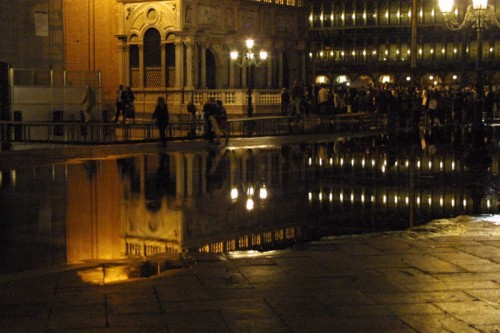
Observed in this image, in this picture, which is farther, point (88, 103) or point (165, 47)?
point (165, 47)

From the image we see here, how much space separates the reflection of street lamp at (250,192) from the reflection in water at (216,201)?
0.08 feet

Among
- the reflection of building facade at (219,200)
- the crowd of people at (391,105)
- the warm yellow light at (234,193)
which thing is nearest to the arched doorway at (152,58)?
the crowd of people at (391,105)

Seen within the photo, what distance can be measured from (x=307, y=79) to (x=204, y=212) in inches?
1808

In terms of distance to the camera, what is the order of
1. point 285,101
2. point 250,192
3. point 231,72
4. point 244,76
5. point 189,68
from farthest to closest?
point 244,76
point 231,72
point 189,68
point 285,101
point 250,192

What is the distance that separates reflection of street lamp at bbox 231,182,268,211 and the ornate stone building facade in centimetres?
2897

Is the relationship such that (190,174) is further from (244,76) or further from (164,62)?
(244,76)

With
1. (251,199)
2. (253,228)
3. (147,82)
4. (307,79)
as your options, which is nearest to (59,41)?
(147,82)

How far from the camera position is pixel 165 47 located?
46.8 meters

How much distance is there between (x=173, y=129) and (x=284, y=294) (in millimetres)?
28638

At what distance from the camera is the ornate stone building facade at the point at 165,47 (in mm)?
46406

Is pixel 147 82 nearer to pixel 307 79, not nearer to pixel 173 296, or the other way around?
pixel 307 79

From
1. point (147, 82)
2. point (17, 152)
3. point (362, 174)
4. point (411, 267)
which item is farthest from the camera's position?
point (147, 82)

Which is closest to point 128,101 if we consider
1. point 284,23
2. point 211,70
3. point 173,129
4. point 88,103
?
point 173,129

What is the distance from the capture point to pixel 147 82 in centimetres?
4778
